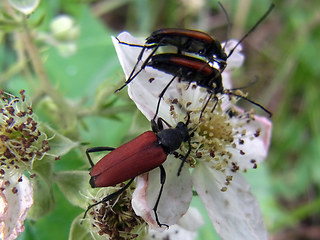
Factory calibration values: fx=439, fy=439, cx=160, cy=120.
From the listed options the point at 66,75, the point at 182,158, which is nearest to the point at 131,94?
the point at 182,158

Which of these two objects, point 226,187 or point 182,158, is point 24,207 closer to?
point 182,158

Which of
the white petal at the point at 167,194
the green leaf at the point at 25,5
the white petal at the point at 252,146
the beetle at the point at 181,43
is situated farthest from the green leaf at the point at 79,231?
the green leaf at the point at 25,5

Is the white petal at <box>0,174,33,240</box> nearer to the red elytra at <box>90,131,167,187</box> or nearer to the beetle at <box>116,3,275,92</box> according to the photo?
the red elytra at <box>90,131,167,187</box>

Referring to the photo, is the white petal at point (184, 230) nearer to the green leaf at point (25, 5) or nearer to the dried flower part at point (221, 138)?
the dried flower part at point (221, 138)

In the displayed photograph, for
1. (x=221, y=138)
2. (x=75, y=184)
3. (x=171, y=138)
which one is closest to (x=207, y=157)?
(x=221, y=138)

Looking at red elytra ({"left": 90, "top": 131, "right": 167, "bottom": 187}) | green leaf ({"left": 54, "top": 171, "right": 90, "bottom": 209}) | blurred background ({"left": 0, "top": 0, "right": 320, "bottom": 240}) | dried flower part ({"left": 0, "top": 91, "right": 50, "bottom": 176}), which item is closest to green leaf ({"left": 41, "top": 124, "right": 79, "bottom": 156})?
dried flower part ({"left": 0, "top": 91, "right": 50, "bottom": 176})

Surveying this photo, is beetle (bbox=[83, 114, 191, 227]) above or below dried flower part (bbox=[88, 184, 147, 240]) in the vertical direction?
above

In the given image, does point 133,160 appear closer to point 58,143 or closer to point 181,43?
point 58,143
